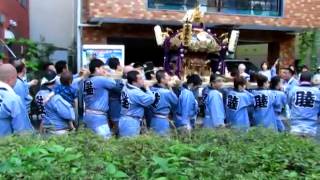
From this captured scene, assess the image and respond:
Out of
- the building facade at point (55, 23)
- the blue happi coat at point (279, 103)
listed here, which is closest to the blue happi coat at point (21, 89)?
the blue happi coat at point (279, 103)

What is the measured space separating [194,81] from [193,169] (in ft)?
20.5

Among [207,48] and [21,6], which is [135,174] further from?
[21,6]

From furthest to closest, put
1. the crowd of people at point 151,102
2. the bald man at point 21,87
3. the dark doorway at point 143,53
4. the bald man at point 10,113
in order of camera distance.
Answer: the dark doorway at point 143,53 → the crowd of people at point 151,102 → the bald man at point 21,87 → the bald man at point 10,113

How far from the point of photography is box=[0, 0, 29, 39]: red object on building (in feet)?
60.9

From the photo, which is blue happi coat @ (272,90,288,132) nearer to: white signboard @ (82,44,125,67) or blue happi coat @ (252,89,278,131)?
blue happi coat @ (252,89,278,131)

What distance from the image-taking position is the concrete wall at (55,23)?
26297mm

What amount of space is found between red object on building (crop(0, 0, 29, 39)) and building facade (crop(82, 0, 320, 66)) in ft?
8.95

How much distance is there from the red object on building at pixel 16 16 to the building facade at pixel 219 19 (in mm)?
2729

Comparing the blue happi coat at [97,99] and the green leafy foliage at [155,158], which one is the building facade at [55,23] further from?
the green leafy foliage at [155,158]

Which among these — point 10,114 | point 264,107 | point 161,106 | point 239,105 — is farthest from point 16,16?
point 10,114

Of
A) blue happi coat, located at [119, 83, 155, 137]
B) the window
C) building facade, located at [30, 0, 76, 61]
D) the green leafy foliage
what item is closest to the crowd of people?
blue happi coat, located at [119, 83, 155, 137]

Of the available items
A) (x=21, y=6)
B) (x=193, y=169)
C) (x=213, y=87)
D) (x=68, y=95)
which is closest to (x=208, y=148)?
(x=193, y=169)

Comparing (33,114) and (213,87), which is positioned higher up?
(213,87)

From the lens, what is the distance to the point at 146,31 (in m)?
19.1
